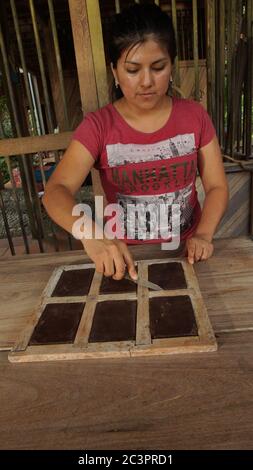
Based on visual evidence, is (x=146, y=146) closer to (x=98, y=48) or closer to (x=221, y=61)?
(x=98, y=48)

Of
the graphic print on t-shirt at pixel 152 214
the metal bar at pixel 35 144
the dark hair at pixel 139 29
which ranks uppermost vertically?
the dark hair at pixel 139 29

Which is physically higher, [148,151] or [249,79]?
[249,79]

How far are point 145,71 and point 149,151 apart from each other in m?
0.29

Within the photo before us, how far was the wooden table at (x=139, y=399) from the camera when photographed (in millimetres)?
525

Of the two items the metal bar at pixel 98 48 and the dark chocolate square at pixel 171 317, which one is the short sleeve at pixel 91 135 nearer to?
the metal bar at pixel 98 48

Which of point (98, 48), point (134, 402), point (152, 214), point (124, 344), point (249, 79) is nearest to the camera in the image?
point (134, 402)

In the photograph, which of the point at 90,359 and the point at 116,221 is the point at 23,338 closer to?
the point at 90,359

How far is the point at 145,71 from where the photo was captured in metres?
1.12

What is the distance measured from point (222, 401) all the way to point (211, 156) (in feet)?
3.23

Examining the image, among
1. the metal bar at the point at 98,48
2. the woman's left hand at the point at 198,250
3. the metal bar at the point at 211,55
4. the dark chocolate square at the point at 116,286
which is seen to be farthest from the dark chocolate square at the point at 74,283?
the metal bar at the point at 211,55

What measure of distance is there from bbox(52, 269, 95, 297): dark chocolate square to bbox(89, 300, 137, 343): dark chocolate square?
11cm

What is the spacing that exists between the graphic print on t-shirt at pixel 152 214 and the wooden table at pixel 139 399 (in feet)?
2.13

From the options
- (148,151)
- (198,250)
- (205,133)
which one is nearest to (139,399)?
(198,250)

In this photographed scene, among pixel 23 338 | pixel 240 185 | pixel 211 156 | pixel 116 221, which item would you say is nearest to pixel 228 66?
pixel 240 185
